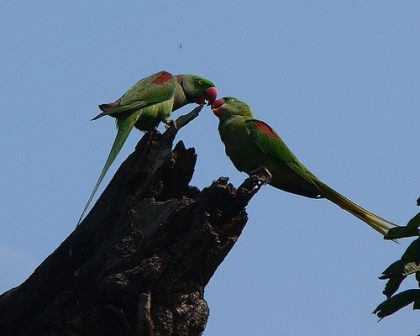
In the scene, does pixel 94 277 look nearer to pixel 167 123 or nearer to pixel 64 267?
pixel 64 267

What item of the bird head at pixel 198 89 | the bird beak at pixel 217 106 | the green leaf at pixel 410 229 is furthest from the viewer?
the bird head at pixel 198 89

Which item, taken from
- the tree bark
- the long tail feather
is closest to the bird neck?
the long tail feather

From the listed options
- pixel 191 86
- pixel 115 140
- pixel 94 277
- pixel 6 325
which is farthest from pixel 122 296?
pixel 191 86

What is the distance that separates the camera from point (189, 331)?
4.74 metres

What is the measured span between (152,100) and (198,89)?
3.86 feet

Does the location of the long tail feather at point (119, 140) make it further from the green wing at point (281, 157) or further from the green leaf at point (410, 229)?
the green leaf at point (410, 229)

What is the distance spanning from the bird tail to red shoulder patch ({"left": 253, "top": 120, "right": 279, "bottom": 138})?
0.66 m

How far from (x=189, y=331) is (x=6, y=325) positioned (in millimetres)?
1439

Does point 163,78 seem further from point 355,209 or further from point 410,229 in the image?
point 410,229

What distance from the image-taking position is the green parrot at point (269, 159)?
22.6 ft

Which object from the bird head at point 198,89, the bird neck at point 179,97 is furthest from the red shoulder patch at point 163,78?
the bird head at point 198,89

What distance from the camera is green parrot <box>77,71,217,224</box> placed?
23.4ft

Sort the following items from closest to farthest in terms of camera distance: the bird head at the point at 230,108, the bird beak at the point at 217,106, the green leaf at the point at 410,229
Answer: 1. the green leaf at the point at 410,229
2. the bird head at the point at 230,108
3. the bird beak at the point at 217,106

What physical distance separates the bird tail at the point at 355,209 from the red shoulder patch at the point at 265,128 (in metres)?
0.66
